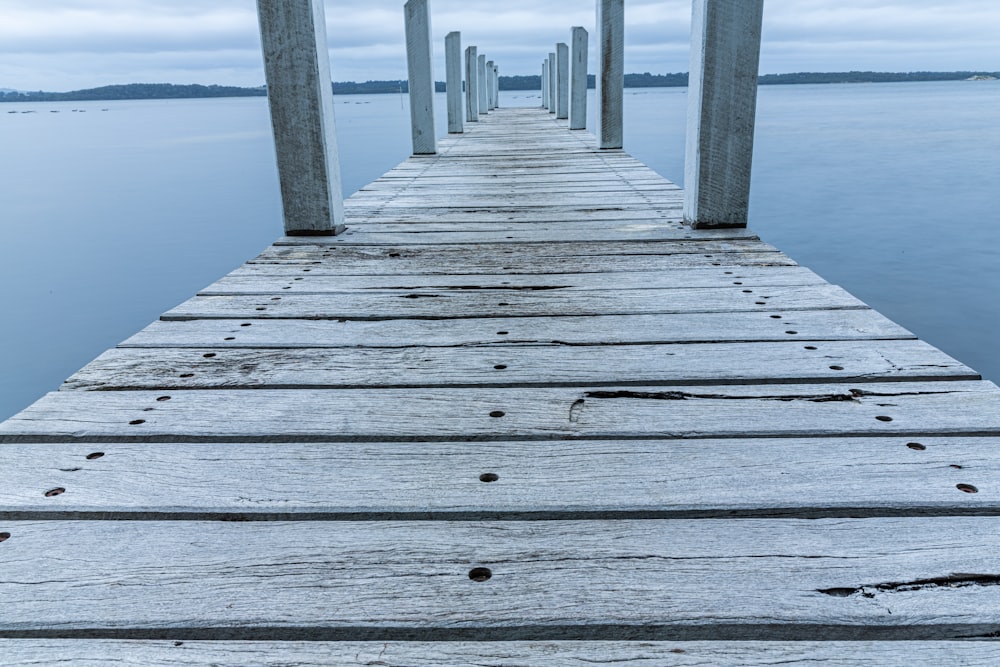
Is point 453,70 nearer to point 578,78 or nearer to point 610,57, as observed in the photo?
point 578,78

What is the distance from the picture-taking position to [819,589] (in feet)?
A: 3.86

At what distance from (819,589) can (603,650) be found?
0.38 metres

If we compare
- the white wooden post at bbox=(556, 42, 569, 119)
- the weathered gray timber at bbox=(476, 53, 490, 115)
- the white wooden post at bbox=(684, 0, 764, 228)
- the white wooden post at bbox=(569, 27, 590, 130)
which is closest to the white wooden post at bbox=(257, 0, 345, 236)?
the white wooden post at bbox=(684, 0, 764, 228)

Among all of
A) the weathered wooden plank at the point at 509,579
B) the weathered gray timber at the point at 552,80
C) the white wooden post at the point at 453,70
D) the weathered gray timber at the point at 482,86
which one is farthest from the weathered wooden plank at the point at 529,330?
the weathered gray timber at the point at 482,86

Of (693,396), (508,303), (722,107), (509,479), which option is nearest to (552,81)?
(722,107)

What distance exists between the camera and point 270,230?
14.4 m

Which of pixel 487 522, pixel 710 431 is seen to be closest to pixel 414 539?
pixel 487 522

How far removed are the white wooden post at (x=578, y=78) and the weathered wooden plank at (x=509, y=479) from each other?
410 inches

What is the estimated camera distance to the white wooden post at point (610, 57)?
7816mm

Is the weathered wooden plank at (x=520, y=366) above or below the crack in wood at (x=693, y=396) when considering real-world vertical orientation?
above

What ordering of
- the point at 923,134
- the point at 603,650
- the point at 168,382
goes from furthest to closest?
the point at 923,134, the point at 168,382, the point at 603,650

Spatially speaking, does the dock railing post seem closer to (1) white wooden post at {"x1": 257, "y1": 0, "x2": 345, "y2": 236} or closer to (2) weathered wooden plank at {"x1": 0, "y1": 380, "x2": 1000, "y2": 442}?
(1) white wooden post at {"x1": 257, "y1": 0, "x2": 345, "y2": 236}

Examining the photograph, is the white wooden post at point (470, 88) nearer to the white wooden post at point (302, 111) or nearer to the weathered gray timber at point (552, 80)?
Result: the weathered gray timber at point (552, 80)

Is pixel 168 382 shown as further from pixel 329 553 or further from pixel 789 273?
pixel 789 273
